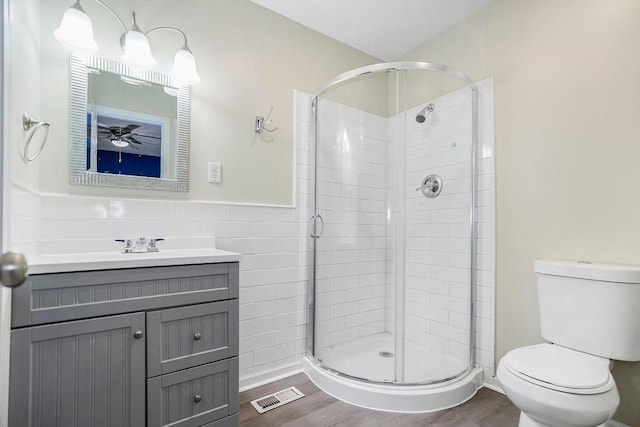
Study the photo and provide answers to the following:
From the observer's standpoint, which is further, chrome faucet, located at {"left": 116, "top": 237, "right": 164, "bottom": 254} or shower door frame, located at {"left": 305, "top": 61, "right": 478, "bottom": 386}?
shower door frame, located at {"left": 305, "top": 61, "right": 478, "bottom": 386}

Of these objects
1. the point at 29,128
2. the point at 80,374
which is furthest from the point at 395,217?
the point at 29,128

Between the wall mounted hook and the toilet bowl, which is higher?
the wall mounted hook

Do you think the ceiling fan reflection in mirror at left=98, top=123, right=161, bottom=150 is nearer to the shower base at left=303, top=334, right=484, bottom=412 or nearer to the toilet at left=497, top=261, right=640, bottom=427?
the shower base at left=303, top=334, right=484, bottom=412

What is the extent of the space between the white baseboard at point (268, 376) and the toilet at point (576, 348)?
1315 mm

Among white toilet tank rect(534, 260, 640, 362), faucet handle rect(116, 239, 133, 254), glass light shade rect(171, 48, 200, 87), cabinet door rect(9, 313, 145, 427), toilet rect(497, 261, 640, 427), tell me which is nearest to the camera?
cabinet door rect(9, 313, 145, 427)

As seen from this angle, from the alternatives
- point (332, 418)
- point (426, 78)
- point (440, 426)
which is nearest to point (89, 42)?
point (426, 78)

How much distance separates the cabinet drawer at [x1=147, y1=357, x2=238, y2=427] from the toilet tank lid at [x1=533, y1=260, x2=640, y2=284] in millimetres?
1623

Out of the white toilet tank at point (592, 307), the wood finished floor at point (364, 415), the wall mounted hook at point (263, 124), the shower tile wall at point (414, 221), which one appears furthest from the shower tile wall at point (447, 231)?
the wall mounted hook at point (263, 124)

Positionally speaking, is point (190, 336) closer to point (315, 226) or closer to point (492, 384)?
point (315, 226)

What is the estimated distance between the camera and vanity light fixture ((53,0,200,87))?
57.8 inches

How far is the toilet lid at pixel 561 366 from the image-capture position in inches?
48.3

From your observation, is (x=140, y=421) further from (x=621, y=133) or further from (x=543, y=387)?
(x=621, y=133)

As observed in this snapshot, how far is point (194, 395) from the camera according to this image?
140cm

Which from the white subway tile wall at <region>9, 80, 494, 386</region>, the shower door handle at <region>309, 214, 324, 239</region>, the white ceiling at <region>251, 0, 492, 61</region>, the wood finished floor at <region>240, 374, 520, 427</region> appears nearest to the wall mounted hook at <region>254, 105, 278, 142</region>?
the white subway tile wall at <region>9, 80, 494, 386</region>
